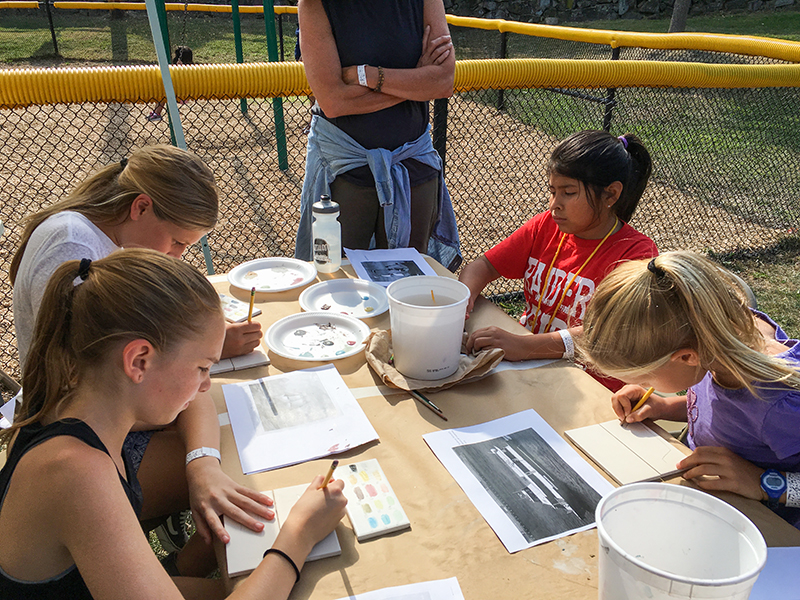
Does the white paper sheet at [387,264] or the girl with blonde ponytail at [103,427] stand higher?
the girl with blonde ponytail at [103,427]

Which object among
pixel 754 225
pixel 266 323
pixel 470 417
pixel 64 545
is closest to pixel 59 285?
pixel 64 545

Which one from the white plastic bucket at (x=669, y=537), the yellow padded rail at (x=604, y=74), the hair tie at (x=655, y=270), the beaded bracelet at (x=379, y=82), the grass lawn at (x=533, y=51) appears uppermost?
the beaded bracelet at (x=379, y=82)

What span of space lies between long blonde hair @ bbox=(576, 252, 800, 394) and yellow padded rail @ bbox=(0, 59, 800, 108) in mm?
2020

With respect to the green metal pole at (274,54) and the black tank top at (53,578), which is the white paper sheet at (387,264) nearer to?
the black tank top at (53,578)

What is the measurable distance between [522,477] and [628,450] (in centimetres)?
28

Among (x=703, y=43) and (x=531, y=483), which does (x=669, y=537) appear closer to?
(x=531, y=483)

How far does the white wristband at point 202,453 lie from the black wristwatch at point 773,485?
3.77ft

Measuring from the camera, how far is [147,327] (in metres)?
1.11

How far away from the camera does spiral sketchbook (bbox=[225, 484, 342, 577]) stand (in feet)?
3.57

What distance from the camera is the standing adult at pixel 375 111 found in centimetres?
236

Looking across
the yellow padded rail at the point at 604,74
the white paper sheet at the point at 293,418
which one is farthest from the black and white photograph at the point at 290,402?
the yellow padded rail at the point at 604,74

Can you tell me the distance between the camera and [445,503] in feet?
4.02

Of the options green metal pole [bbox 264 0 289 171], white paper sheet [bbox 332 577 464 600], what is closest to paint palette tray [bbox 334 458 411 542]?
white paper sheet [bbox 332 577 464 600]

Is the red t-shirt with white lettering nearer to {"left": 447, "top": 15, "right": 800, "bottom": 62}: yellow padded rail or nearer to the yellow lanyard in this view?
the yellow lanyard
